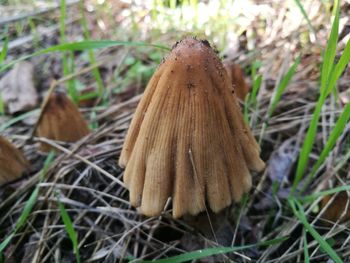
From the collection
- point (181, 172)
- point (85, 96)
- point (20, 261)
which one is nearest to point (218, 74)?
point (181, 172)

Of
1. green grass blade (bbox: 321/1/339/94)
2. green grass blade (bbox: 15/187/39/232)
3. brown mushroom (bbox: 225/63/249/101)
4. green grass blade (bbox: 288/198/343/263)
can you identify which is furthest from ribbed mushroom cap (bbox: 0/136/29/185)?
green grass blade (bbox: 321/1/339/94)

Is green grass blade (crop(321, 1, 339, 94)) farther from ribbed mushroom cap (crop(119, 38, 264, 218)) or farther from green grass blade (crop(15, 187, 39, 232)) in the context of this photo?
green grass blade (crop(15, 187, 39, 232))

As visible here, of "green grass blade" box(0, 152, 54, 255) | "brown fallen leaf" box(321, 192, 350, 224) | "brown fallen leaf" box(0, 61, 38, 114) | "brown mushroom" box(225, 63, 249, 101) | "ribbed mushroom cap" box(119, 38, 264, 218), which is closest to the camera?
"ribbed mushroom cap" box(119, 38, 264, 218)

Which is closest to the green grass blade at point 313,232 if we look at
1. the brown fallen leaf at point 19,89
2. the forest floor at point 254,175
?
the forest floor at point 254,175

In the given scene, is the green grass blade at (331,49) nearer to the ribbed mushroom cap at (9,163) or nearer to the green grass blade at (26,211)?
the green grass blade at (26,211)

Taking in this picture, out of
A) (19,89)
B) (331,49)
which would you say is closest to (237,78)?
(331,49)

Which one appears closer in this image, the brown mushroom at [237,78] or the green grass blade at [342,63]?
the green grass blade at [342,63]

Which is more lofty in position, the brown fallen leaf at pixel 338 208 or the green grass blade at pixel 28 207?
the green grass blade at pixel 28 207

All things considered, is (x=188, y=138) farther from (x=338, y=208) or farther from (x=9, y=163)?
(x=9, y=163)
